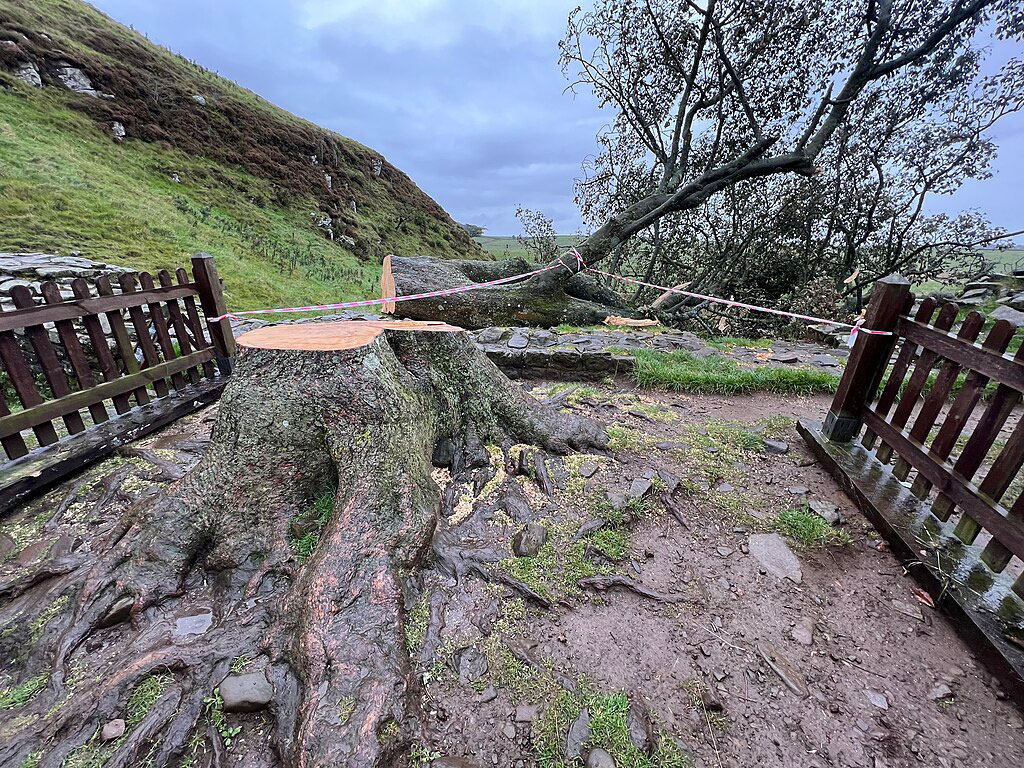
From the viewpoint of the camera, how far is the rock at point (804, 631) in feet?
7.52

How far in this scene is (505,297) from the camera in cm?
876

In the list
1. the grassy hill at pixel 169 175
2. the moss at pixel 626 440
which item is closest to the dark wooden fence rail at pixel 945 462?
the moss at pixel 626 440

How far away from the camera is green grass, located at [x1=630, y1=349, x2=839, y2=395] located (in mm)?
5469

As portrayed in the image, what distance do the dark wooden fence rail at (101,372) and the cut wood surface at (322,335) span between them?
6.57 ft

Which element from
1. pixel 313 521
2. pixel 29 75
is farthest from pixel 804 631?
pixel 29 75

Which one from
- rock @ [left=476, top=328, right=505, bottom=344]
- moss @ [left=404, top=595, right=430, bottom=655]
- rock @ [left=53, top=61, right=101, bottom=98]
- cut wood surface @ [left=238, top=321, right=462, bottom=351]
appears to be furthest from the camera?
rock @ [left=53, top=61, right=101, bottom=98]

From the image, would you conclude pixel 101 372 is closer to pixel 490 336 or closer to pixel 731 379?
pixel 490 336

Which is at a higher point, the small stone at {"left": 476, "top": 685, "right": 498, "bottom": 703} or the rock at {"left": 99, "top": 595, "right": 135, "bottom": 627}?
the rock at {"left": 99, "top": 595, "right": 135, "bottom": 627}

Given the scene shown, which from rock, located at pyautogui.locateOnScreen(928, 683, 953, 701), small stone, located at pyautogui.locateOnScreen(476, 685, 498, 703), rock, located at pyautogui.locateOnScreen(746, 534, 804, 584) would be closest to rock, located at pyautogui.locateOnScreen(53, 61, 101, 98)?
small stone, located at pyautogui.locateOnScreen(476, 685, 498, 703)

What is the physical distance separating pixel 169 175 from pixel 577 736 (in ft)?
78.5

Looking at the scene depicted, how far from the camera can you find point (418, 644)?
2.14 m

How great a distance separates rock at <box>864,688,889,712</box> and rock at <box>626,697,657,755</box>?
109cm

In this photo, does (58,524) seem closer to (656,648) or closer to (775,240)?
(656,648)

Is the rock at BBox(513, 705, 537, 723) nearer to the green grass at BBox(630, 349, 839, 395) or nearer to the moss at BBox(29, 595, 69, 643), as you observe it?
the moss at BBox(29, 595, 69, 643)
